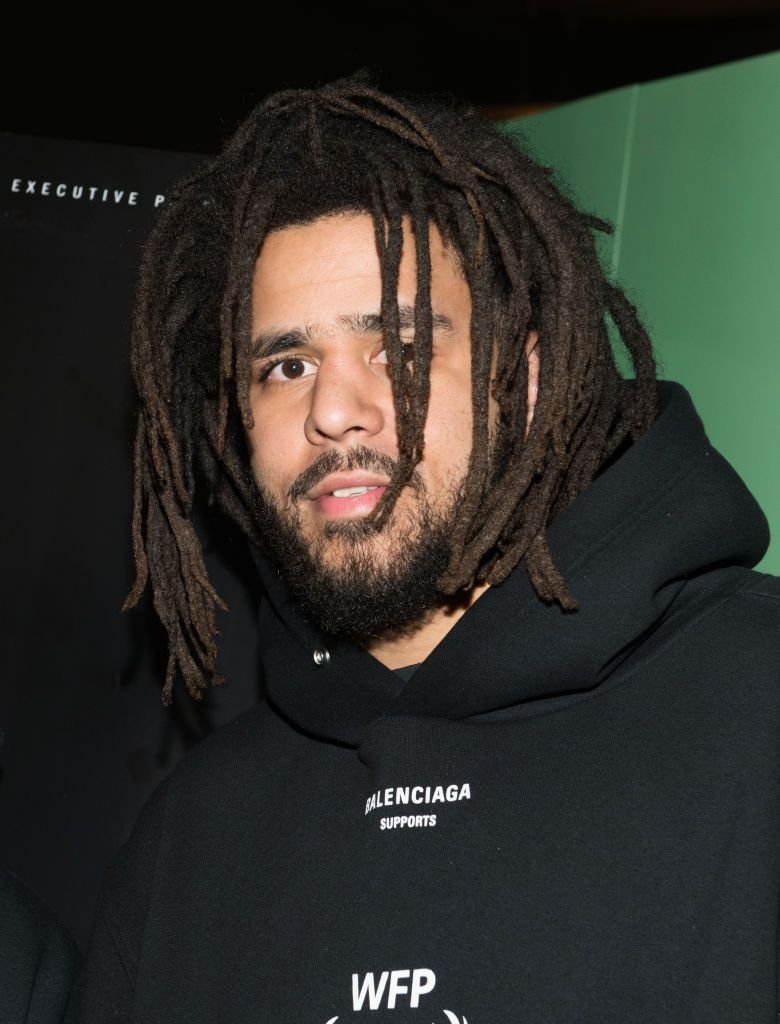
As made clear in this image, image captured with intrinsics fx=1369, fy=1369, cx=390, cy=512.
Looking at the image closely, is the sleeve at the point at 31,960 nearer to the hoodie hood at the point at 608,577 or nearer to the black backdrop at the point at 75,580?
the black backdrop at the point at 75,580

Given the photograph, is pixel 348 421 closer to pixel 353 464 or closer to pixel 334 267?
pixel 353 464

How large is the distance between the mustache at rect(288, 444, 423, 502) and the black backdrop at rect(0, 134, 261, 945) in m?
0.40

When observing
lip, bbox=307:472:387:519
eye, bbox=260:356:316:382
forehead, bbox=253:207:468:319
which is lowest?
lip, bbox=307:472:387:519

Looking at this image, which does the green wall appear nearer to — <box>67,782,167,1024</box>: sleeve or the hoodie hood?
the hoodie hood

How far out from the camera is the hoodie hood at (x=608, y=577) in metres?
1.33

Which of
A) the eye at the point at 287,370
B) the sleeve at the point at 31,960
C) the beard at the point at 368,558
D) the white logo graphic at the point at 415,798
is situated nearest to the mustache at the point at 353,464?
the beard at the point at 368,558

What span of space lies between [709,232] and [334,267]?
45 centimetres

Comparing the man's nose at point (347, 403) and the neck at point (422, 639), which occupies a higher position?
the man's nose at point (347, 403)

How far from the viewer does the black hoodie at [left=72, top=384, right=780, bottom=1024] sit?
1205mm

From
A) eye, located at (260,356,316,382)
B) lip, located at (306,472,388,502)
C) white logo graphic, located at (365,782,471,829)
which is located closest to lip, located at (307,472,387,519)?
lip, located at (306,472,388,502)

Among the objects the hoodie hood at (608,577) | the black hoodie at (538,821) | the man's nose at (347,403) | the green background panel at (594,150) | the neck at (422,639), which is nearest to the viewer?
the black hoodie at (538,821)

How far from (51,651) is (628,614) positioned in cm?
82

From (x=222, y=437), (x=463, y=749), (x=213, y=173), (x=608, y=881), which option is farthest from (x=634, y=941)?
(x=213, y=173)

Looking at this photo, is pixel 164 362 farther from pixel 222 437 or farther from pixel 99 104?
pixel 99 104
